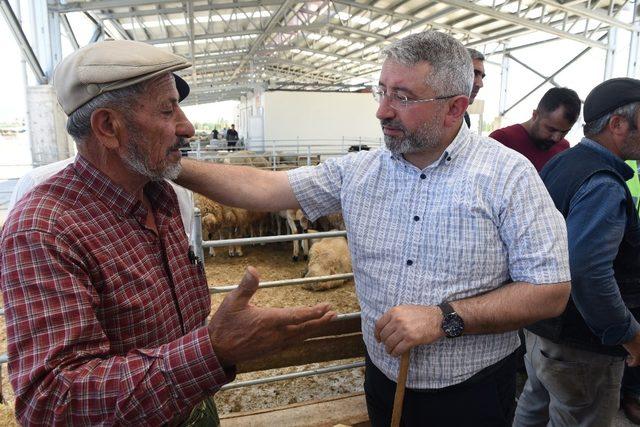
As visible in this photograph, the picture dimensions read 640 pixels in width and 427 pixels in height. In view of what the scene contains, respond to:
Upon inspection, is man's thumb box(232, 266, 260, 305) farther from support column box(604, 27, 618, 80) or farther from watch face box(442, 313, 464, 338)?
support column box(604, 27, 618, 80)

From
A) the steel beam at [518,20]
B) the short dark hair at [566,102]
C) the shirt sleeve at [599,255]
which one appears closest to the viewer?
the shirt sleeve at [599,255]

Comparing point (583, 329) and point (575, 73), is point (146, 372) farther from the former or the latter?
point (575, 73)

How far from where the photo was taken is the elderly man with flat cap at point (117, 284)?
89 cm

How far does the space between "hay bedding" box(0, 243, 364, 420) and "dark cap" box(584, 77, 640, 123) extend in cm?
251

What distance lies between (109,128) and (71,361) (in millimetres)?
597

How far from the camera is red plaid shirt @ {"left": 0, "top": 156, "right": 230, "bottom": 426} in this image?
875mm

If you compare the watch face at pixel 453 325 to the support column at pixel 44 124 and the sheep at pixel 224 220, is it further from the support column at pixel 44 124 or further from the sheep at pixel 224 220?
the support column at pixel 44 124

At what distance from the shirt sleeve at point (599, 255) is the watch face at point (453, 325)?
71 cm

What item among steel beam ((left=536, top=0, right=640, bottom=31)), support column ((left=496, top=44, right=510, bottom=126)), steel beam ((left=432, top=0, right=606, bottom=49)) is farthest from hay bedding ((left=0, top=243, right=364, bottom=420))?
support column ((left=496, top=44, right=510, bottom=126))

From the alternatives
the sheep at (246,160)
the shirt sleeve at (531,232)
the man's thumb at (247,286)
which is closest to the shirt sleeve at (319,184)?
the shirt sleeve at (531,232)

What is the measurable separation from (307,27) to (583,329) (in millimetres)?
13596

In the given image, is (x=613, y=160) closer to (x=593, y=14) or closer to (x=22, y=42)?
(x=22, y=42)

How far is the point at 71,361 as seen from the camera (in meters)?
0.89

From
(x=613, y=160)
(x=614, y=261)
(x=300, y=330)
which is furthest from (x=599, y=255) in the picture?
(x=300, y=330)
